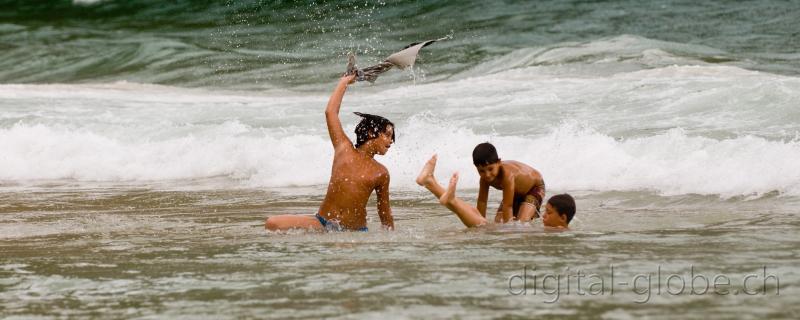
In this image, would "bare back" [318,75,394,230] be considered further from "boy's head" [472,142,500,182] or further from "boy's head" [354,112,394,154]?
"boy's head" [472,142,500,182]

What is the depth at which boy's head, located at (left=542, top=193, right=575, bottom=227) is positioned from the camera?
25.7 ft

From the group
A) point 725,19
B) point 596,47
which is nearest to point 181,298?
point 596,47

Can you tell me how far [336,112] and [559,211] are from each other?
1.60 meters

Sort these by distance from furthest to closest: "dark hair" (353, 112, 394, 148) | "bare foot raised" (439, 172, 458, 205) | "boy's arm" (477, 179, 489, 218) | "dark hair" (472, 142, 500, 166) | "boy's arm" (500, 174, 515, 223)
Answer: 1. "boy's arm" (477, 179, 489, 218)
2. "boy's arm" (500, 174, 515, 223)
3. "dark hair" (472, 142, 500, 166)
4. "bare foot raised" (439, 172, 458, 205)
5. "dark hair" (353, 112, 394, 148)

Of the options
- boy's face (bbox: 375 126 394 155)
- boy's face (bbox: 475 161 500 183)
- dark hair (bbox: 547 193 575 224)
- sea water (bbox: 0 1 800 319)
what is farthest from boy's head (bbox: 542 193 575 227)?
boy's face (bbox: 375 126 394 155)

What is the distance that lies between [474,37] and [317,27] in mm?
5114

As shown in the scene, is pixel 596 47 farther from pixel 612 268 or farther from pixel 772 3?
pixel 612 268

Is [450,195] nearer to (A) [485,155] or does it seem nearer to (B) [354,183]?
(A) [485,155]

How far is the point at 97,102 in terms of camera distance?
21.7m

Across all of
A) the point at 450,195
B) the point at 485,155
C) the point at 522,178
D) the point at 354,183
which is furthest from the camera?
the point at 522,178

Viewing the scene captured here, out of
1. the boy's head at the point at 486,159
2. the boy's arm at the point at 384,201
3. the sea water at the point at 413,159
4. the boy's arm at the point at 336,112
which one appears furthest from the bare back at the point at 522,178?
the boy's arm at the point at 336,112

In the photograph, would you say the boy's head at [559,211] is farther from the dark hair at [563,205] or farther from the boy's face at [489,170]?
the boy's face at [489,170]

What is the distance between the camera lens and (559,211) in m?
7.89

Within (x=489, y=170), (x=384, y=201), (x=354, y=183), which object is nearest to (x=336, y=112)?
(x=354, y=183)
